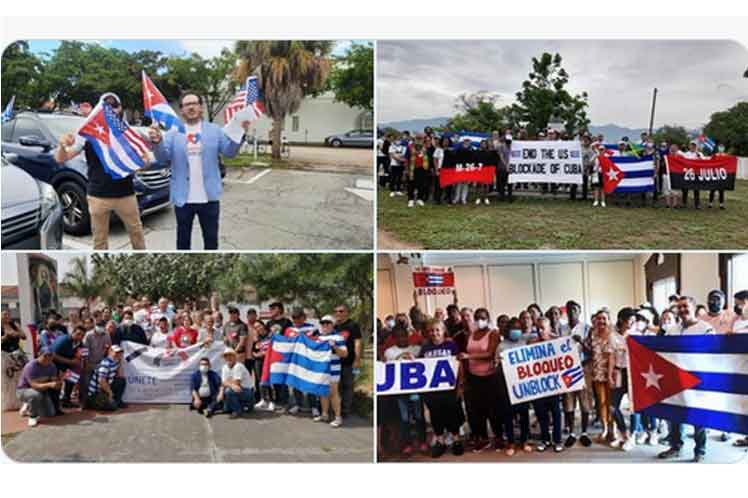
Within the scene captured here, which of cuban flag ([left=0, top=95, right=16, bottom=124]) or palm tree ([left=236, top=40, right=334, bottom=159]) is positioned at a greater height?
palm tree ([left=236, top=40, right=334, bottom=159])

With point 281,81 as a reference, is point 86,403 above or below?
below

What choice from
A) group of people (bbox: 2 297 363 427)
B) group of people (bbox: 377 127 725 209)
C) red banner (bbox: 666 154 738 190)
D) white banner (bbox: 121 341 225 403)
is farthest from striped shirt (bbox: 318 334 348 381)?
red banner (bbox: 666 154 738 190)

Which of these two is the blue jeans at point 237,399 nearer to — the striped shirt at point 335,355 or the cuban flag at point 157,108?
the striped shirt at point 335,355

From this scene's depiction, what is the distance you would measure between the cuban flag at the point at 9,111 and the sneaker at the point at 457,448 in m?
3.89

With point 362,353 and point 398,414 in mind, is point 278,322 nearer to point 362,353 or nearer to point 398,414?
point 362,353

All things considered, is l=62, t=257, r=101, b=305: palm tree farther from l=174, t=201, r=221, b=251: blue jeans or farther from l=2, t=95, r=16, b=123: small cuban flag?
l=2, t=95, r=16, b=123: small cuban flag

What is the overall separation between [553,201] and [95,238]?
344 centimetres

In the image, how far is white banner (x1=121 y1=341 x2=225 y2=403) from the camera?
5012 millimetres

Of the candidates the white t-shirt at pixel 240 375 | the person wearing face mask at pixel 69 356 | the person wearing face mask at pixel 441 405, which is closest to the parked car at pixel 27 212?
the person wearing face mask at pixel 69 356

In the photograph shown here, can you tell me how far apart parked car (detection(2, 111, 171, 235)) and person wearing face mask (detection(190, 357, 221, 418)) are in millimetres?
1217

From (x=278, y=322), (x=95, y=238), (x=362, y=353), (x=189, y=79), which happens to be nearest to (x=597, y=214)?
(x=362, y=353)

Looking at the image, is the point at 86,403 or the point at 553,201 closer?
the point at 86,403
